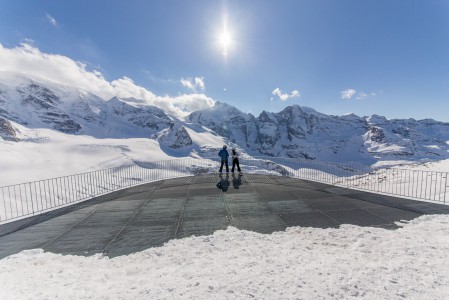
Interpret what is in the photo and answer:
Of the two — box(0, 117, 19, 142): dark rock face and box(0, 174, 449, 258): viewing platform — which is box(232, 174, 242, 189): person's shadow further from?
box(0, 117, 19, 142): dark rock face

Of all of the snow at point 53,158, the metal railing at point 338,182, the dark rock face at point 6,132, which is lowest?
the snow at point 53,158

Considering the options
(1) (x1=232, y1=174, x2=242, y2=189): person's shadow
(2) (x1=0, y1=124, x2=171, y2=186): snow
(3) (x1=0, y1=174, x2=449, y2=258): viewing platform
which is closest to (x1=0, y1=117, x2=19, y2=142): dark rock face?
(2) (x1=0, y1=124, x2=171, y2=186): snow

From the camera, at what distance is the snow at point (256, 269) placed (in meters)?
4.56

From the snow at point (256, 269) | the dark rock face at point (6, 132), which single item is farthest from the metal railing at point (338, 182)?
the dark rock face at point (6, 132)

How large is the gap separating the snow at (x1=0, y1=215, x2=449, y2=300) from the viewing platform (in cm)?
72

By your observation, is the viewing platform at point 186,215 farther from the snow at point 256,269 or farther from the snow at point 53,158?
the snow at point 53,158

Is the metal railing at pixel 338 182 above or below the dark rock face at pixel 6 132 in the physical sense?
below

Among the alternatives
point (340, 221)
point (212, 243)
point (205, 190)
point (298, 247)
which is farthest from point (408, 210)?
point (205, 190)

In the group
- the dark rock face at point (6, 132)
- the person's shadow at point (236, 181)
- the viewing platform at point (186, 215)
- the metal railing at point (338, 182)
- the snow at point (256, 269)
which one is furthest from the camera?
the dark rock face at point (6, 132)

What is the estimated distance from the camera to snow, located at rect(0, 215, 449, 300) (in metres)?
4.56

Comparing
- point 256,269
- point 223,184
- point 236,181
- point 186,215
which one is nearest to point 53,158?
point 236,181

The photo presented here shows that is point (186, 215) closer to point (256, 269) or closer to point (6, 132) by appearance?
point (256, 269)

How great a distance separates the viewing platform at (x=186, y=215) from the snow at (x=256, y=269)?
72 cm

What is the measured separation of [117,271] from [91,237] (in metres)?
2.71
